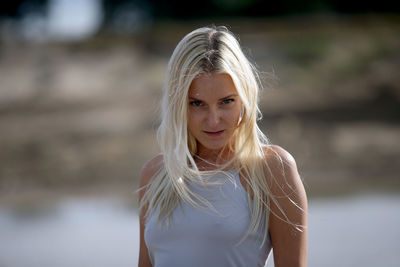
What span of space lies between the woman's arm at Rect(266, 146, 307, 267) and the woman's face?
0.76 feet

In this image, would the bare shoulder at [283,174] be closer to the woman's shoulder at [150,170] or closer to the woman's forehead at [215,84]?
the woman's forehead at [215,84]

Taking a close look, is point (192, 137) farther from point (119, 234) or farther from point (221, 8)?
point (221, 8)

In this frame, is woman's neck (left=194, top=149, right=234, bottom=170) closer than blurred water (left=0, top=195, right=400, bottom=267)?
Yes

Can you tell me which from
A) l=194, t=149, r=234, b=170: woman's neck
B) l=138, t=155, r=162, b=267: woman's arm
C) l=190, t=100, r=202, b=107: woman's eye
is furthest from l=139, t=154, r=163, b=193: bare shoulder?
l=190, t=100, r=202, b=107: woman's eye

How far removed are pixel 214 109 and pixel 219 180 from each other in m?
0.24

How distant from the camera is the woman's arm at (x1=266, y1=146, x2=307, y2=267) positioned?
75.7 inches

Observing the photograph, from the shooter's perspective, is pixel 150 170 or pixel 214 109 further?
pixel 150 170

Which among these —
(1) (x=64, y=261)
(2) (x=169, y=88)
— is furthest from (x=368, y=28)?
(2) (x=169, y=88)

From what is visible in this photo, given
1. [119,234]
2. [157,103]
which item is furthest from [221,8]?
[119,234]

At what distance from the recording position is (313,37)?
1379cm

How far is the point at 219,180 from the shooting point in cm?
201

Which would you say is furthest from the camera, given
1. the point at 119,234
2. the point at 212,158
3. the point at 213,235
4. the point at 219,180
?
the point at 119,234

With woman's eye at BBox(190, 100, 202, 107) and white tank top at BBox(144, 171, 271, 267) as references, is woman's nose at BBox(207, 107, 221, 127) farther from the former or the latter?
white tank top at BBox(144, 171, 271, 267)

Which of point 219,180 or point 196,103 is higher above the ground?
point 196,103
